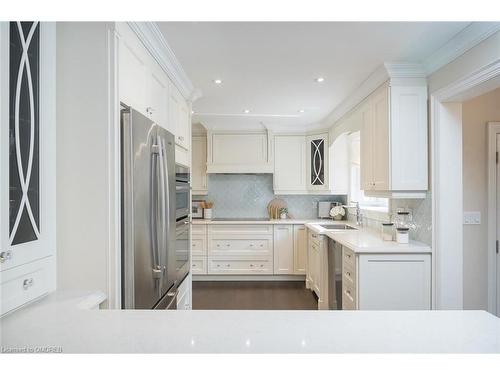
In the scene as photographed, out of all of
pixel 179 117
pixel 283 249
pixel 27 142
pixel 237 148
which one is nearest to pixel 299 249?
pixel 283 249

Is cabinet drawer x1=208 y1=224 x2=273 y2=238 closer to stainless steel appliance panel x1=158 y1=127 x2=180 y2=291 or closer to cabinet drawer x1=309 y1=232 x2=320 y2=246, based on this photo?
cabinet drawer x1=309 y1=232 x2=320 y2=246

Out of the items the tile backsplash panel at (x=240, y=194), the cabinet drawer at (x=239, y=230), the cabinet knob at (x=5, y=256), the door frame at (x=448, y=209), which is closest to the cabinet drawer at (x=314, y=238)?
the cabinet drawer at (x=239, y=230)

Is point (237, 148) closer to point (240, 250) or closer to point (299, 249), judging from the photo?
point (240, 250)

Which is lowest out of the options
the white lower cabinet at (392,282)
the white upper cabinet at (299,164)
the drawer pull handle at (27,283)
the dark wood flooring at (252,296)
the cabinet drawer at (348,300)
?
the dark wood flooring at (252,296)

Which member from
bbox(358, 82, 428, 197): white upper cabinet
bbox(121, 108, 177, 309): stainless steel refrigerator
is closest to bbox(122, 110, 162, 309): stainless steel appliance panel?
bbox(121, 108, 177, 309): stainless steel refrigerator

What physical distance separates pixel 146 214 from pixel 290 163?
3.35 meters

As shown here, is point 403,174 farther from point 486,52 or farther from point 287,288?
point 287,288

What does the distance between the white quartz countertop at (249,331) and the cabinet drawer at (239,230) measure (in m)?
3.37

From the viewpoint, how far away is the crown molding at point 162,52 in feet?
5.70

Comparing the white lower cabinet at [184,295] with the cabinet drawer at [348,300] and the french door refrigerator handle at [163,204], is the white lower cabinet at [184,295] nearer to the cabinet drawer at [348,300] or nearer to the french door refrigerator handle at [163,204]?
the french door refrigerator handle at [163,204]

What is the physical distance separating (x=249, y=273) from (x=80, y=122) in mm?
3522

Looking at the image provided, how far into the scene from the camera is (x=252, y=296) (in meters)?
3.90
